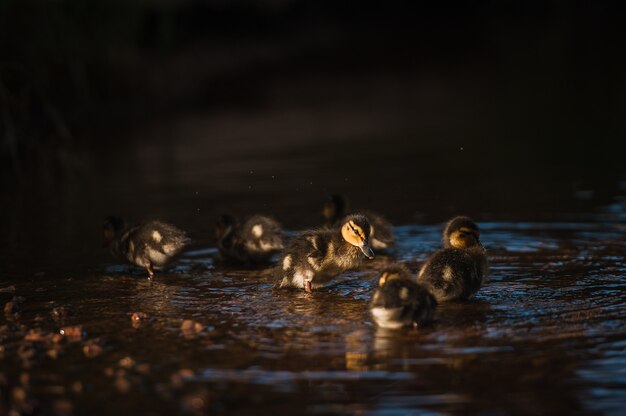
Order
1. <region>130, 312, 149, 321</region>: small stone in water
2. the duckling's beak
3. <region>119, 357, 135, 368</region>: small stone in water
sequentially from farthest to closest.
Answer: the duckling's beak → <region>130, 312, 149, 321</region>: small stone in water → <region>119, 357, 135, 368</region>: small stone in water

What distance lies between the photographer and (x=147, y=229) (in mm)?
8867

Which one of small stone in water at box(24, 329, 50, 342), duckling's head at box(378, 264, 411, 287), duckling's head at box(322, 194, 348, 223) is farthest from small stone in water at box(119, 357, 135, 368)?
duckling's head at box(322, 194, 348, 223)

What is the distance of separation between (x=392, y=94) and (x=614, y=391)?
19032 millimetres

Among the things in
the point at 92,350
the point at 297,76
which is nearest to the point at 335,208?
the point at 92,350

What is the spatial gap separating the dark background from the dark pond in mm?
127

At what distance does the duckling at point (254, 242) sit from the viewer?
9180 millimetres

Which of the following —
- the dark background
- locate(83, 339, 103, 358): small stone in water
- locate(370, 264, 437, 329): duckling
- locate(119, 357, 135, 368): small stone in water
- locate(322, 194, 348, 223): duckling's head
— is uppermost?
the dark background

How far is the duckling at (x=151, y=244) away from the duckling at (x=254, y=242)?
55 centimetres

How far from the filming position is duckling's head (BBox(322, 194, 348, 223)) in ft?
33.8

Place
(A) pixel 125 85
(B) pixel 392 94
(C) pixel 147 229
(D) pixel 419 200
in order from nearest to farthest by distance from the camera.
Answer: (C) pixel 147 229, (D) pixel 419 200, (A) pixel 125 85, (B) pixel 392 94

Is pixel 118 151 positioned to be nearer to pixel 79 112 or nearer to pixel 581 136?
pixel 79 112

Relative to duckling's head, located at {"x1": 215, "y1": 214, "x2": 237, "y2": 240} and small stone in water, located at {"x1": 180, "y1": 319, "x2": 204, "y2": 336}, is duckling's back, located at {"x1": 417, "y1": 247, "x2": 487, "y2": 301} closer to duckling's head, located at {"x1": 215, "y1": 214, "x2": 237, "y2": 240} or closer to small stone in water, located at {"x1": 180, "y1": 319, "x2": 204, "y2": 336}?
small stone in water, located at {"x1": 180, "y1": 319, "x2": 204, "y2": 336}

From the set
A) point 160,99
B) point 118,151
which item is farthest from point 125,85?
point 118,151

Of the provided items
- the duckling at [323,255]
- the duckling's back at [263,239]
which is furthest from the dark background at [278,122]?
the duckling at [323,255]
